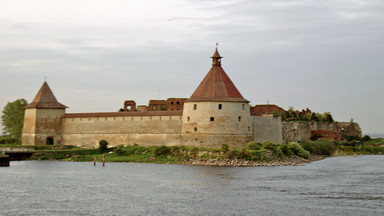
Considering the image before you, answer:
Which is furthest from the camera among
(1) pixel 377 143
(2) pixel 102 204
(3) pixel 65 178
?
(1) pixel 377 143

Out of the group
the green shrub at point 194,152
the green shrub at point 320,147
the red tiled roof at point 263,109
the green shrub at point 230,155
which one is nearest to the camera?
the green shrub at point 230,155

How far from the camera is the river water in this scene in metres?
21.5

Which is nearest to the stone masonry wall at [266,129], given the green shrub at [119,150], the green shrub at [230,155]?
the green shrub at [230,155]

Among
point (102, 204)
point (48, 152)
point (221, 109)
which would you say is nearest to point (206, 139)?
point (221, 109)

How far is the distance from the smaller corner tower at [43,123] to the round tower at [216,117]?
44.5ft

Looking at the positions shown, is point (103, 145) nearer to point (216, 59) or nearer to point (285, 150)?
point (216, 59)

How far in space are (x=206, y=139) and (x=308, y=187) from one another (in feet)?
51.2

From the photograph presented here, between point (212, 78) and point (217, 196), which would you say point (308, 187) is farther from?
point (212, 78)

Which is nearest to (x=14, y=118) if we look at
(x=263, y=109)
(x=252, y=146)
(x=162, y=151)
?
(x=162, y=151)

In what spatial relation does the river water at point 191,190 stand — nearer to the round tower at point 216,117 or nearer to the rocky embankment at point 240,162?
the rocky embankment at point 240,162

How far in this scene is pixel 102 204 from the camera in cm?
2269

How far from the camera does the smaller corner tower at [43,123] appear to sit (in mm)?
49688

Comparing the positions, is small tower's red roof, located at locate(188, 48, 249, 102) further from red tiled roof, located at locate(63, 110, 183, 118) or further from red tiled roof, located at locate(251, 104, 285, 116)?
red tiled roof, located at locate(251, 104, 285, 116)

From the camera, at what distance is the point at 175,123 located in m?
44.7
